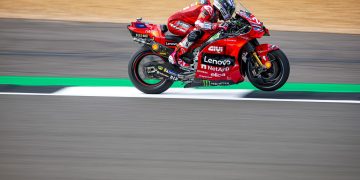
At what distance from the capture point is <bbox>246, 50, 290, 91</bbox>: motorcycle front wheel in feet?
31.7

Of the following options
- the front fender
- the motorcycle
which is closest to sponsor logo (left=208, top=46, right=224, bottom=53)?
the motorcycle

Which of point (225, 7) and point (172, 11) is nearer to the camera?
point (225, 7)

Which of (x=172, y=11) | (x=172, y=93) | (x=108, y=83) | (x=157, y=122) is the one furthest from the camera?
(x=172, y=11)

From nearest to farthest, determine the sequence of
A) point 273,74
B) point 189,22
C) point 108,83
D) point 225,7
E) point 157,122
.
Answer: point 157,122, point 225,7, point 273,74, point 189,22, point 108,83

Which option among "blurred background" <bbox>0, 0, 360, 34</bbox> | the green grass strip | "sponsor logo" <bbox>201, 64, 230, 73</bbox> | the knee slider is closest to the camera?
the knee slider

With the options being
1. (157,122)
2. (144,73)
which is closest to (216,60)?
(144,73)

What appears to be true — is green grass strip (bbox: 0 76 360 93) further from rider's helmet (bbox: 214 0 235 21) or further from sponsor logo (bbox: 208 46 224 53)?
rider's helmet (bbox: 214 0 235 21)

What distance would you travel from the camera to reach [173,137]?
7820mm

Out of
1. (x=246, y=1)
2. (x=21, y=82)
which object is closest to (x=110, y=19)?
(x=246, y=1)

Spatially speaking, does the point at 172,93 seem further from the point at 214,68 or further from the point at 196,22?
the point at 196,22

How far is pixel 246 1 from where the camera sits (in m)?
19.0

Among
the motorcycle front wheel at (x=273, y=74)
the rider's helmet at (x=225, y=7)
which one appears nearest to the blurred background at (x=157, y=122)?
the motorcycle front wheel at (x=273, y=74)

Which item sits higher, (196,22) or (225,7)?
(225,7)

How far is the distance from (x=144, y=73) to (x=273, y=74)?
182 centimetres
